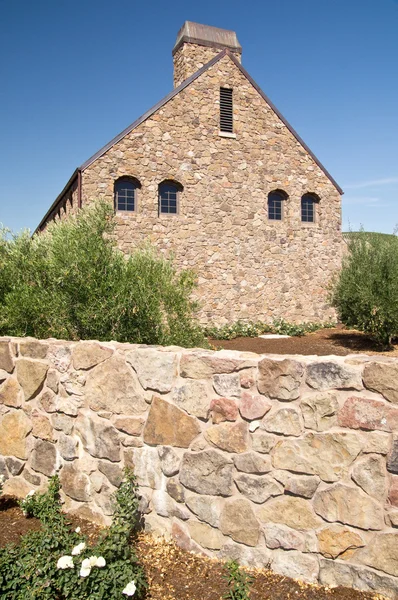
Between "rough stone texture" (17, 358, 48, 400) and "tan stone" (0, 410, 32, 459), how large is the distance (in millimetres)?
276

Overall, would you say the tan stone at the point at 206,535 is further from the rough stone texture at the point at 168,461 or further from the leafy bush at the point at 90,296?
the leafy bush at the point at 90,296

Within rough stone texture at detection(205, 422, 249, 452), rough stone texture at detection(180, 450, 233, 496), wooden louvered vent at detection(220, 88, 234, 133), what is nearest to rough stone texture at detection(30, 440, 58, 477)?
rough stone texture at detection(180, 450, 233, 496)

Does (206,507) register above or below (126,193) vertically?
below

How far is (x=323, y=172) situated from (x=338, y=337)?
6.39 m

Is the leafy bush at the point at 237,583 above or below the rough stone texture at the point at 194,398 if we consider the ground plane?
below

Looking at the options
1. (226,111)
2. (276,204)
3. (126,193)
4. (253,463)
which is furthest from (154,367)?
(276,204)

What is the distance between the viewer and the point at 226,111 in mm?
16422

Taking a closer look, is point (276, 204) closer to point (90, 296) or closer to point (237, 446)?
point (90, 296)

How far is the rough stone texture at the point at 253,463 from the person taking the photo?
3713 millimetres

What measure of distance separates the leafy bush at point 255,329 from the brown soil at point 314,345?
0.36 meters

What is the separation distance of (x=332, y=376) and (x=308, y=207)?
15542 mm

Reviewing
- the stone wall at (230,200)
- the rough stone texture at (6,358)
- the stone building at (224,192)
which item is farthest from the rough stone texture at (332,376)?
the stone wall at (230,200)

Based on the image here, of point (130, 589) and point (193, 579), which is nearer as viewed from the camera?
point (130, 589)

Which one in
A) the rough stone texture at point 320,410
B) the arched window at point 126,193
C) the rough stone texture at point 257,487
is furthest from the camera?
the arched window at point 126,193
